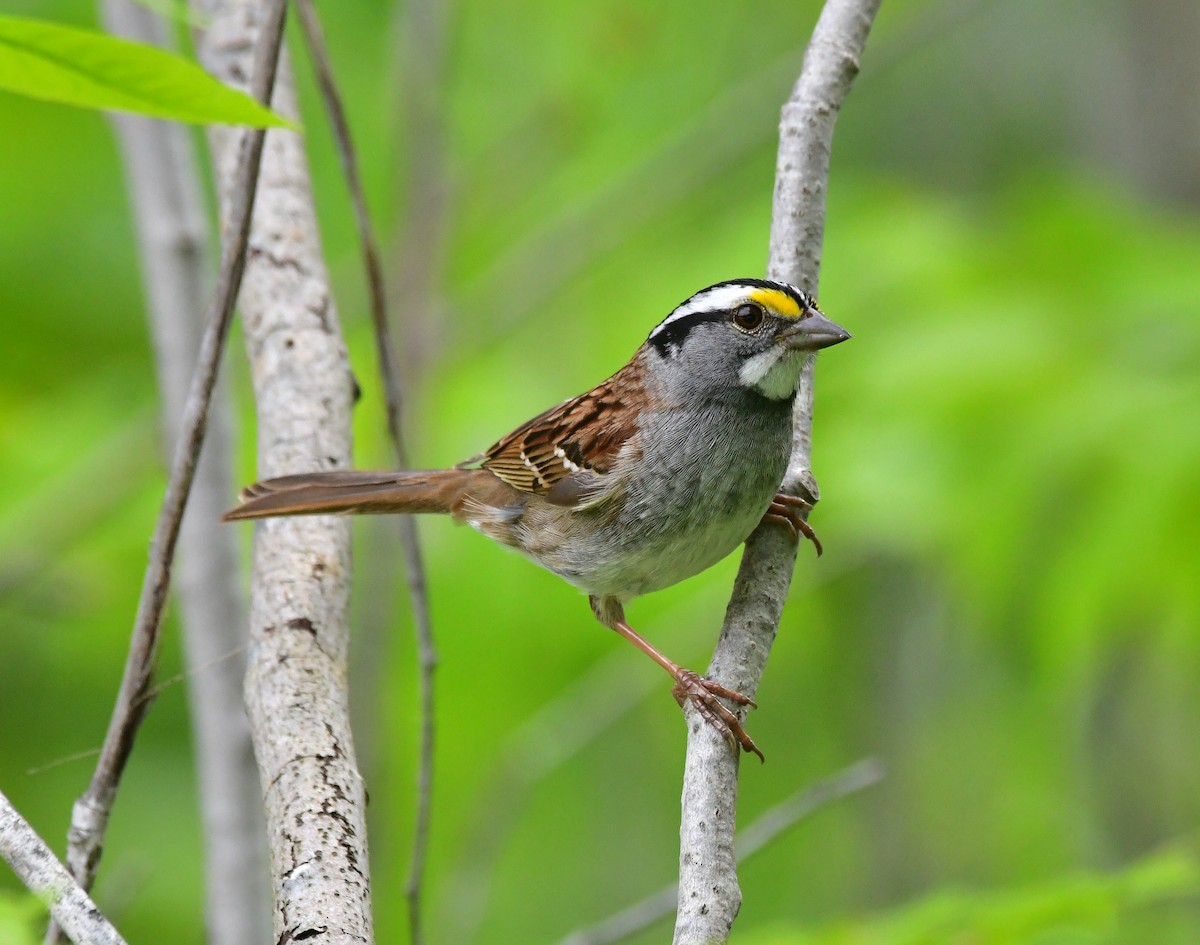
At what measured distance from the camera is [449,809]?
5703 millimetres

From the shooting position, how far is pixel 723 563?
185 inches

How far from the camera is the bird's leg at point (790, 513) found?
10.1 ft

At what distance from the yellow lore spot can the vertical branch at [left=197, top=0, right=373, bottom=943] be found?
1.02 metres

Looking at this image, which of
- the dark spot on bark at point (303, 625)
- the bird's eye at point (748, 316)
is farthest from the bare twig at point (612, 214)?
the dark spot on bark at point (303, 625)

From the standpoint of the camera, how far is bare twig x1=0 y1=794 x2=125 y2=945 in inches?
64.7

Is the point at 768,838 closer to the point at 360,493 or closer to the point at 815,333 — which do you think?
the point at 815,333

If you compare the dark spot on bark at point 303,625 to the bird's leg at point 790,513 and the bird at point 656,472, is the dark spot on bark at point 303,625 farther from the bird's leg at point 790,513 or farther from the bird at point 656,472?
the bird's leg at point 790,513

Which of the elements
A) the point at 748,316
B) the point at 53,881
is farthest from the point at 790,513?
the point at 53,881

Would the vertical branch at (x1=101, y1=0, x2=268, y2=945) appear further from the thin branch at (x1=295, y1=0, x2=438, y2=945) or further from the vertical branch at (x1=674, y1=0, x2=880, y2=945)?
the vertical branch at (x1=674, y1=0, x2=880, y2=945)

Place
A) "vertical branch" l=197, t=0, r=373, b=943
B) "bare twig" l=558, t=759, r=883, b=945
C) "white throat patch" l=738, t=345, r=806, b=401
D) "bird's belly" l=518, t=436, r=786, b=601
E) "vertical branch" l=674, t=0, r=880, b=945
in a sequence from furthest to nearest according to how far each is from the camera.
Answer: "white throat patch" l=738, t=345, r=806, b=401
"bird's belly" l=518, t=436, r=786, b=601
"bare twig" l=558, t=759, r=883, b=945
"vertical branch" l=674, t=0, r=880, b=945
"vertical branch" l=197, t=0, r=373, b=943

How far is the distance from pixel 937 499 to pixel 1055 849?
2540 mm

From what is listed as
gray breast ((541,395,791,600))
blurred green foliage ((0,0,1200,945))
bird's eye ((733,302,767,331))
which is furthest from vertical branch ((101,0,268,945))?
bird's eye ((733,302,767,331))

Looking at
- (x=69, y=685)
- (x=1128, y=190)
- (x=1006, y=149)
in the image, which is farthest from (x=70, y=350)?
(x=1006, y=149)

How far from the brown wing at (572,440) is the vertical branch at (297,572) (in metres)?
0.88
